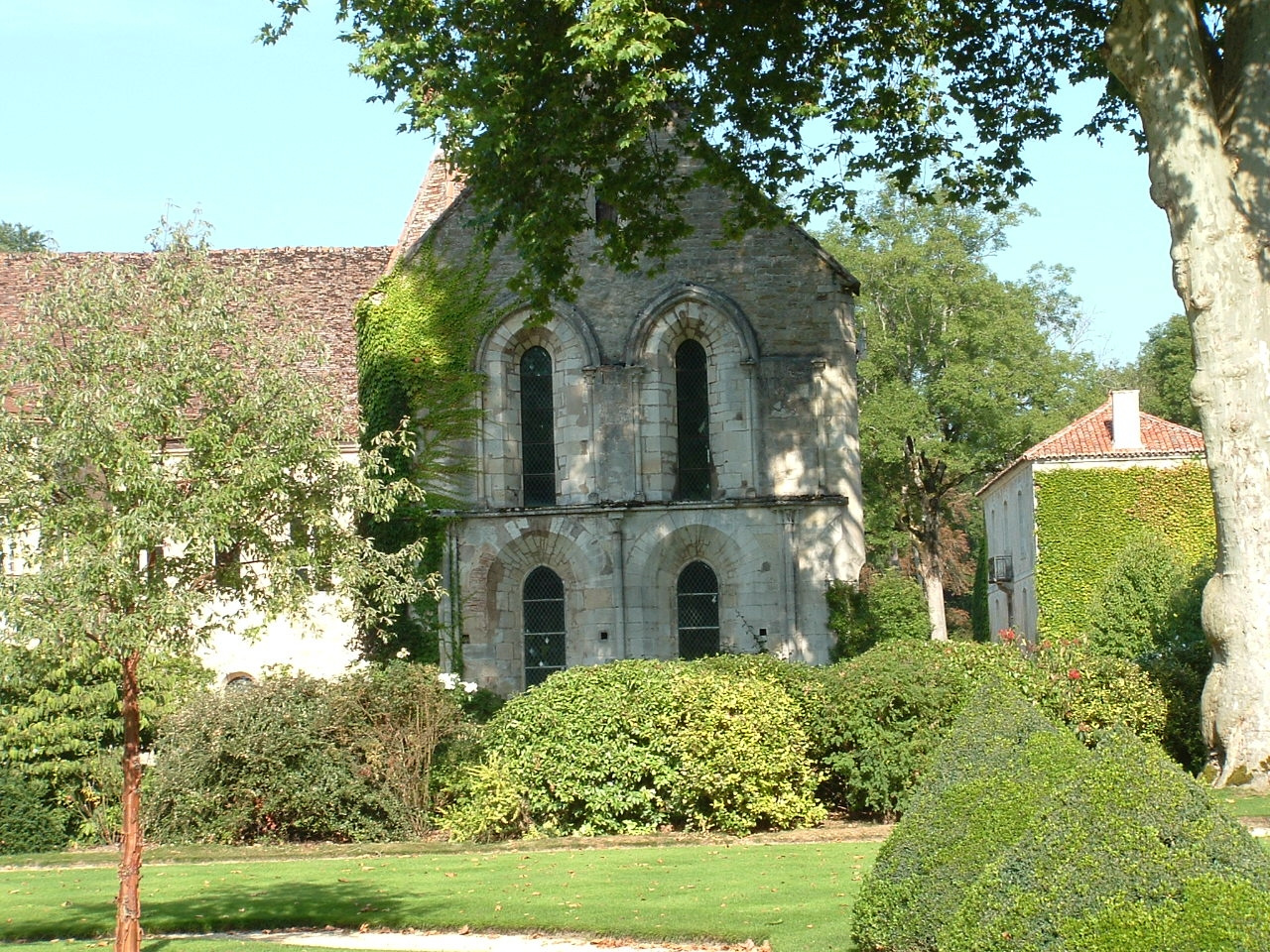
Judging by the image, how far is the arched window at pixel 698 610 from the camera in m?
25.9

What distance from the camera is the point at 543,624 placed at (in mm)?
26094

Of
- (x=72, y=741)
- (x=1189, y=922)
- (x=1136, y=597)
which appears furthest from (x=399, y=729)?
(x=1136, y=597)

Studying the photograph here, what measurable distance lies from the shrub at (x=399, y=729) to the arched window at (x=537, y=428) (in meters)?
7.79

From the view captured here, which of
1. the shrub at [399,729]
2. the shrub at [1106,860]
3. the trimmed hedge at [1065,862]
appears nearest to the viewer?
the trimmed hedge at [1065,862]

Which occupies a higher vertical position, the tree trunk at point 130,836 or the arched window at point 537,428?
the arched window at point 537,428

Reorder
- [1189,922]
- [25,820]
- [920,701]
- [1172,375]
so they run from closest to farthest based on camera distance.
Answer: [1189,922]
[920,701]
[25,820]
[1172,375]

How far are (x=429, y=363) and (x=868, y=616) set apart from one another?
8827 millimetres

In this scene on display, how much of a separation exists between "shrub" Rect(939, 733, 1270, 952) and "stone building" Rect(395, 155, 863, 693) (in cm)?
1797

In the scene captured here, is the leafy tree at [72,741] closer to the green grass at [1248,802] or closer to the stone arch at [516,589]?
the stone arch at [516,589]

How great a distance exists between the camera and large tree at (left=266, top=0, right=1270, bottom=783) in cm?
1529

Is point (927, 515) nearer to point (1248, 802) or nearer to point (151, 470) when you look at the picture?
point (1248, 802)

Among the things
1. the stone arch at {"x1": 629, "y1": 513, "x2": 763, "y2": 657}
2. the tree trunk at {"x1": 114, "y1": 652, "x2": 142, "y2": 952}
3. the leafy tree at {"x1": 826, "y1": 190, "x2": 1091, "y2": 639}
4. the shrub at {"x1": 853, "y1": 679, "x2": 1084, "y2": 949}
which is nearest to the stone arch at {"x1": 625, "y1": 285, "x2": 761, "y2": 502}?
the stone arch at {"x1": 629, "y1": 513, "x2": 763, "y2": 657}

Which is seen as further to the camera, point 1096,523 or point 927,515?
point 927,515

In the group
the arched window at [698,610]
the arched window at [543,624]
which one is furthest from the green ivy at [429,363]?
the arched window at [698,610]
